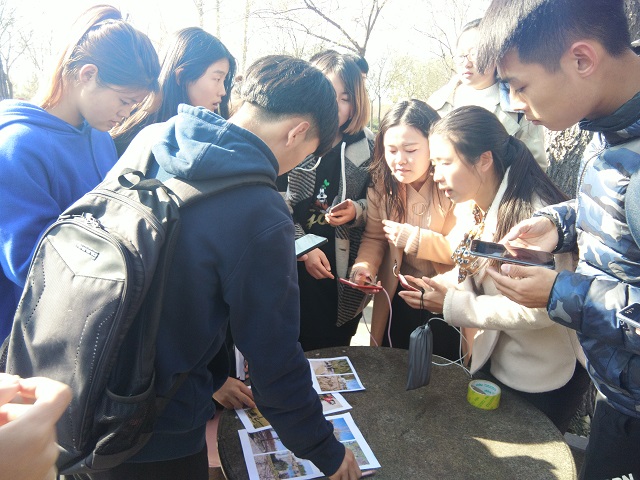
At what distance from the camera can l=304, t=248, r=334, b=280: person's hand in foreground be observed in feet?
8.18

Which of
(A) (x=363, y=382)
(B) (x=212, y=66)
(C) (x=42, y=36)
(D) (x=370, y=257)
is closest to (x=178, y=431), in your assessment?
(A) (x=363, y=382)

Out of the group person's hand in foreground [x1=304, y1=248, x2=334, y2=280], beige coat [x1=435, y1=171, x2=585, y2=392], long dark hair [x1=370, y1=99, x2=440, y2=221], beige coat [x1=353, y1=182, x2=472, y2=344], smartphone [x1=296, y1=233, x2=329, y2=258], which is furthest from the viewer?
person's hand in foreground [x1=304, y1=248, x2=334, y2=280]

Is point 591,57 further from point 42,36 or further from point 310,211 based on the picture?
point 42,36

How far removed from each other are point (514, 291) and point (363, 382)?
73cm

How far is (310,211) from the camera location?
269cm

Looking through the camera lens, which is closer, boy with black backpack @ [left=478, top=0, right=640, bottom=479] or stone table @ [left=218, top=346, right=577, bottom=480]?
boy with black backpack @ [left=478, top=0, right=640, bottom=479]

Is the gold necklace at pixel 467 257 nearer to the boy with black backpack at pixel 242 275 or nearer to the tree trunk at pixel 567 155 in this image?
the boy with black backpack at pixel 242 275

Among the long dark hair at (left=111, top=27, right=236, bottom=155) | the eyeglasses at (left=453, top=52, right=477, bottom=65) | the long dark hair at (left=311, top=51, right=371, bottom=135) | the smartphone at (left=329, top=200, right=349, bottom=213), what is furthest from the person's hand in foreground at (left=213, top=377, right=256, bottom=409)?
the eyeglasses at (left=453, top=52, right=477, bottom=65)

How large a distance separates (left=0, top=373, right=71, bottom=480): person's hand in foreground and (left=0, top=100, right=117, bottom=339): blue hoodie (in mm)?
872

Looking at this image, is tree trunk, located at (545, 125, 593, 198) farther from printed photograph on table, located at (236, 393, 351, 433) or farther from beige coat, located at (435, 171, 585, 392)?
printed photograph on table, located at (236, 393, 351, 433)

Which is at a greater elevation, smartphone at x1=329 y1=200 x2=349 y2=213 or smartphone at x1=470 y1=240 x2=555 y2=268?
smartphone at x1=470 y1=240 x2=555 y2=268

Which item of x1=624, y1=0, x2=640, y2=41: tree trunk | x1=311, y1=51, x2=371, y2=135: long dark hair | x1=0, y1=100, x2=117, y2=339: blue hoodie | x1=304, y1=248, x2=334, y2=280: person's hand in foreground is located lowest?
x1=304, y1=248, x2=334, y2=280: person's hand in foreground

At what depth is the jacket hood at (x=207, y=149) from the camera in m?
1.05

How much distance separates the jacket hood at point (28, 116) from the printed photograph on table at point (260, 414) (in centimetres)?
123
